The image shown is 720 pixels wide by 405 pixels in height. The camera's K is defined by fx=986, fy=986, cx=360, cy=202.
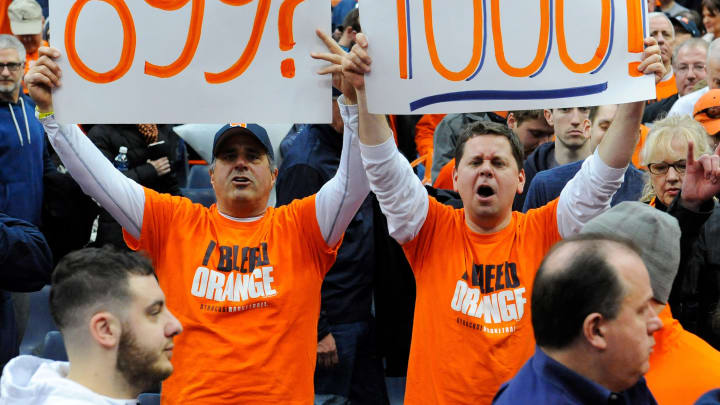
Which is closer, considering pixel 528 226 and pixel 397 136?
pixel 528 226

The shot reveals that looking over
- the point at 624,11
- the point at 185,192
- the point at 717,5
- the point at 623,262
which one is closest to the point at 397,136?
the point at 185,192

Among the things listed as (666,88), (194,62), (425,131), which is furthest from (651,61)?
(666,88)

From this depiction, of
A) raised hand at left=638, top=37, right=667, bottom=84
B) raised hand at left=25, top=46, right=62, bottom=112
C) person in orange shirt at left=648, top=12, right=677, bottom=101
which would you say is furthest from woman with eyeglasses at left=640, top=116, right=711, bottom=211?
person in orange shirt at left=648, top=12, right=677, bottom=101

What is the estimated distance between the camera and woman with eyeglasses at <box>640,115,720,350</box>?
377cm

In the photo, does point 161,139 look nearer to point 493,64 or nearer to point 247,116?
point 247,116

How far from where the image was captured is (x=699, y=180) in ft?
12.2

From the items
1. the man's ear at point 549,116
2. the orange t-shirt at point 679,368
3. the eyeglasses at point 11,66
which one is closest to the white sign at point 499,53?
the orange t-shirt at point 679,368

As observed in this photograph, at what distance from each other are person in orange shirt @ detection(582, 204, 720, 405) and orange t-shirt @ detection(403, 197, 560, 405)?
2.27 ft

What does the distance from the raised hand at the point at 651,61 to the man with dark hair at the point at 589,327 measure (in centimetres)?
125

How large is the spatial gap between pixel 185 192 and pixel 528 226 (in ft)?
11.2

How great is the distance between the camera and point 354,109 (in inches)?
149

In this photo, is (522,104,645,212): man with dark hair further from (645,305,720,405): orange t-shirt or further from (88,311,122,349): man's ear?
(88,311,122,349): man's ear

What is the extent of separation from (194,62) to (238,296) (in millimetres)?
923

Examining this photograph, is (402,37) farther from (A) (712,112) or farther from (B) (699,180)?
(A) (712,112)
